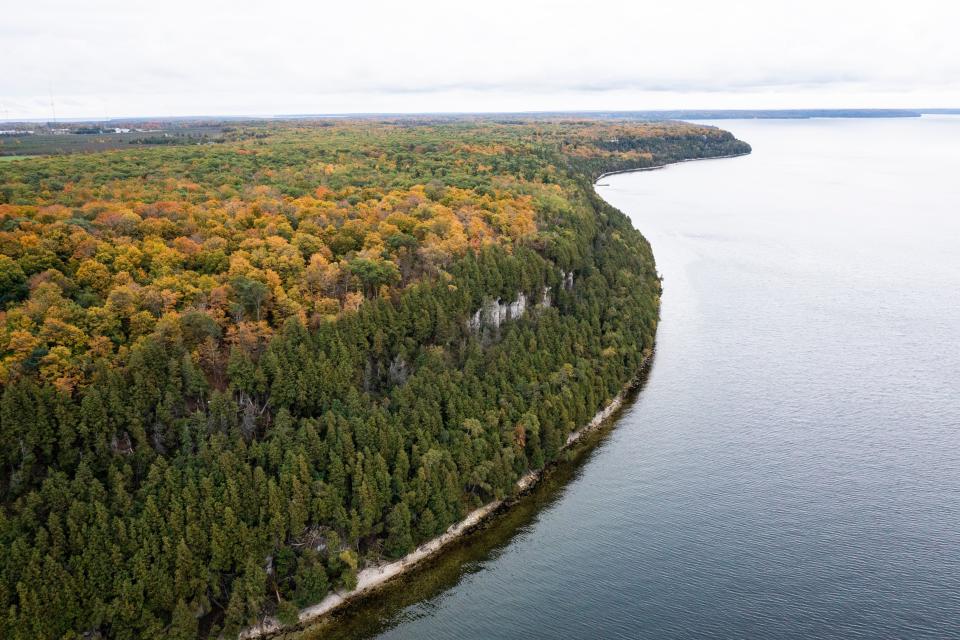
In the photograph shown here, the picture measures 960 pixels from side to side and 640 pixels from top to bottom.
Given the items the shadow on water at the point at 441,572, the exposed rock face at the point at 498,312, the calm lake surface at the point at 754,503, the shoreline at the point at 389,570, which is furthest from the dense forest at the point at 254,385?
the calm lake surface at the point at 754,503

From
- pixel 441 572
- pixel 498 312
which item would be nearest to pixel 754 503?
pixel 441 572

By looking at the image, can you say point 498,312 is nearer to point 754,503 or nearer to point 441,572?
point 754,503

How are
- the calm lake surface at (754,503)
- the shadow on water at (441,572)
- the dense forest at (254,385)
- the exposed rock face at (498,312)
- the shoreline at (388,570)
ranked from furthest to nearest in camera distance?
the exposed rock face at (498,312)
the calm lake surface at (754,503)
the shadow on water at (441,572)
the shoreline at (388,570)
the dense forest at (254,385)

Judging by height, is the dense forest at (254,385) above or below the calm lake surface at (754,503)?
above

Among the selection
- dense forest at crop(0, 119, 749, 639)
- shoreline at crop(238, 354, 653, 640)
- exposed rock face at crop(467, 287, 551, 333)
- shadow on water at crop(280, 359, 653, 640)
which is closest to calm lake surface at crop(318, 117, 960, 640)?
shadow on water at crop(280, 359, 653, 640)

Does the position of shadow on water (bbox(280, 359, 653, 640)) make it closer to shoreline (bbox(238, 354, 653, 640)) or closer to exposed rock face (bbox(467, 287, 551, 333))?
shoreline (bbox(238, 354, 653, 640))

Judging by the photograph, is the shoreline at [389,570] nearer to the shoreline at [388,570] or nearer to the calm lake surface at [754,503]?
the shoreline at [388,570]
